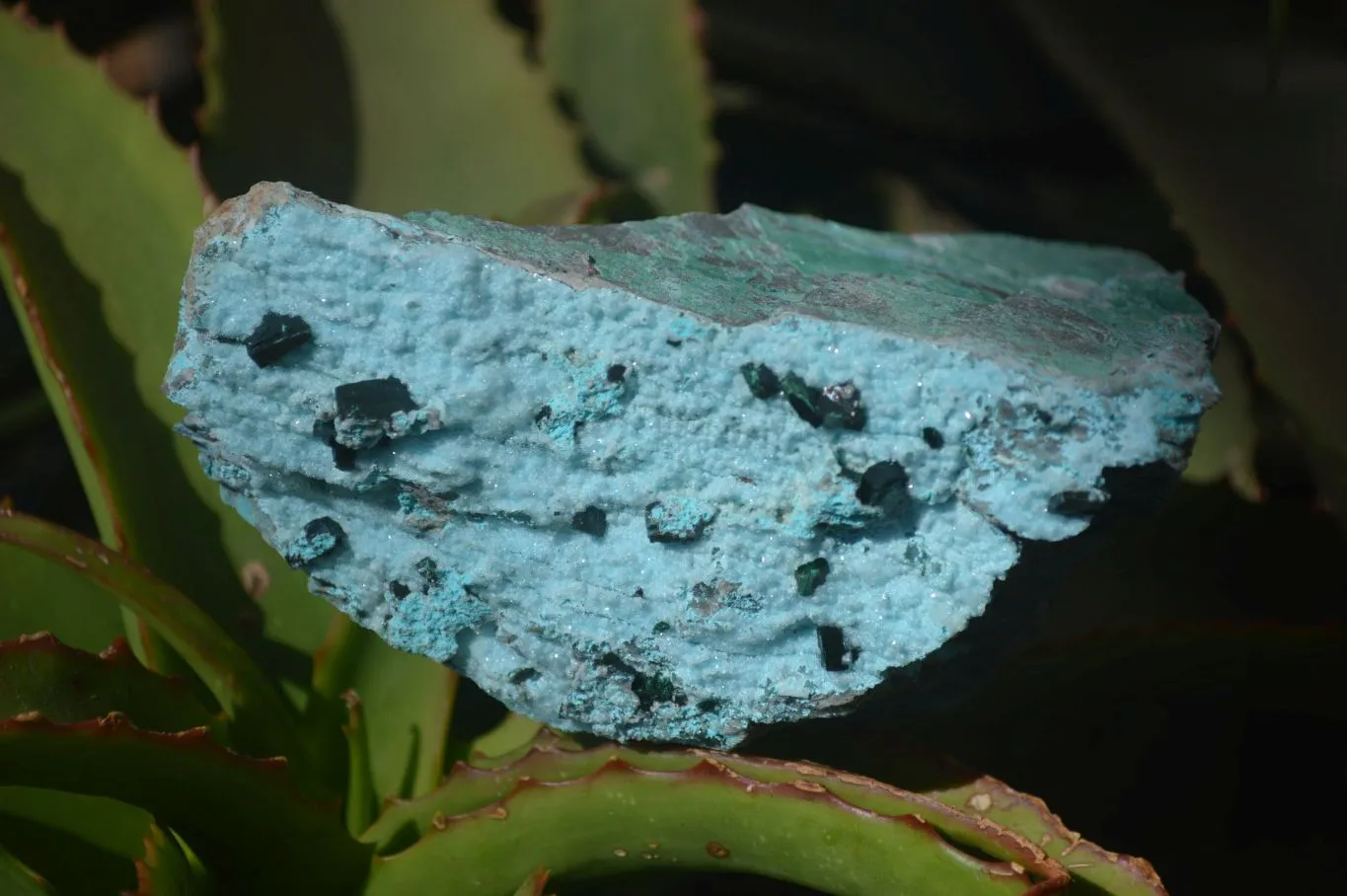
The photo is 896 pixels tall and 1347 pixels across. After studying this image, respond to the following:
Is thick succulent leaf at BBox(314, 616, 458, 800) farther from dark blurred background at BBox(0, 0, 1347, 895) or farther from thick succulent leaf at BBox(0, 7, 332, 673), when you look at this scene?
dark blurred background at BBox(0, 0, 1347, 895)

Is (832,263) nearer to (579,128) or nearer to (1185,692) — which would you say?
(1185,692)

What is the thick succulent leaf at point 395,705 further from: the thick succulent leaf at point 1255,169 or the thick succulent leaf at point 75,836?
the thick succulent leaf at point 1255,169

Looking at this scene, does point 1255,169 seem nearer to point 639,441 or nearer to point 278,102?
point 639,441

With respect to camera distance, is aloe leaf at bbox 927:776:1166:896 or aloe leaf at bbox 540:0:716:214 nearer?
aloe leaf at bbox 927:776:1166:896

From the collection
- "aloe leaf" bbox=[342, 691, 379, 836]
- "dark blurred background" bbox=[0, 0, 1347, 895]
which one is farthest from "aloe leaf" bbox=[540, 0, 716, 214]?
"aloe leaf" bbox=[342, 691, 379, 836]

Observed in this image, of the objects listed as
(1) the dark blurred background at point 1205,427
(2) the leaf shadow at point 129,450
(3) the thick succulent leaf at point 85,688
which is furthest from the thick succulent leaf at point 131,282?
(1) the dark blurred background at point 1205,427

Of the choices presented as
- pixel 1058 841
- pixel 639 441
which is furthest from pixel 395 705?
pixel 1058 841
